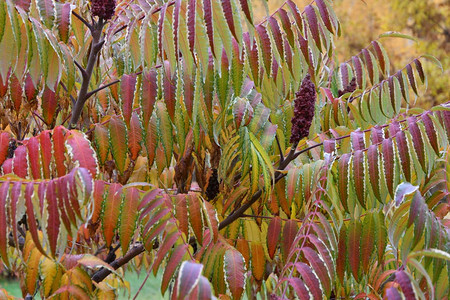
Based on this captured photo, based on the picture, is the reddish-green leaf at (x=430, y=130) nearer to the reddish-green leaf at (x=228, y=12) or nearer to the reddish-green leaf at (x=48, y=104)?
the reddish-green leaf at (x=228, y=12)

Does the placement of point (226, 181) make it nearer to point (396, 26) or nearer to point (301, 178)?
point (301, 178)

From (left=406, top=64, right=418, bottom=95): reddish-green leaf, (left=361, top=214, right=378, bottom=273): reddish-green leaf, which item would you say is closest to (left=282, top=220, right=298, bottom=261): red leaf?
(left=361, top=214, right=378, bottom=273): reddish-green leaf

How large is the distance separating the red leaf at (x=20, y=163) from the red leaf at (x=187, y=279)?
0.78 m

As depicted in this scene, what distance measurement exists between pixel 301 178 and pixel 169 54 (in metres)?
0.60

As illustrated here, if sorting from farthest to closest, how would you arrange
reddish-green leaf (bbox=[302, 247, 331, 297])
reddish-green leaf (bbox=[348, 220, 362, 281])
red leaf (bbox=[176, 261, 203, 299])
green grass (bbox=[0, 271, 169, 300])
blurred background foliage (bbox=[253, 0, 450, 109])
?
blurred background foliage (bbox=[253, 0, 450, 109])
green grass (bbox=[0, 271, 169, 300])
reddish-green leaf (bbox=[348, 220, 362, 281])
reddish-green leaf (bbox=[302, 247, 331, 297])
red leaf (bbox=[176, 261, 203, 299])

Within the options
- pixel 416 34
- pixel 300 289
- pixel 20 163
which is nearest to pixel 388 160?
pixel 300 289

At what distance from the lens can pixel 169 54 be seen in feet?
5.43

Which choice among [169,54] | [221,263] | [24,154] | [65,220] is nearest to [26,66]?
[24,154]

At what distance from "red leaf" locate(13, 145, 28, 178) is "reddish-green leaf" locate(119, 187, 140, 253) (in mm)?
301

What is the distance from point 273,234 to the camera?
192cm

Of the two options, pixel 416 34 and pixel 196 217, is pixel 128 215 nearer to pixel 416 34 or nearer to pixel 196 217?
pixel 196 217

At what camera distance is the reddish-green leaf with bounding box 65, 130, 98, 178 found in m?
1.47

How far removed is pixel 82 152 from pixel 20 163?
213mm

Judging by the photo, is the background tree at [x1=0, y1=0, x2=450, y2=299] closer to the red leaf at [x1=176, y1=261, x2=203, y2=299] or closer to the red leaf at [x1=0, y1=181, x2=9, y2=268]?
the red leaf at [x1=0, y1=181, x2=9, y2=268]
